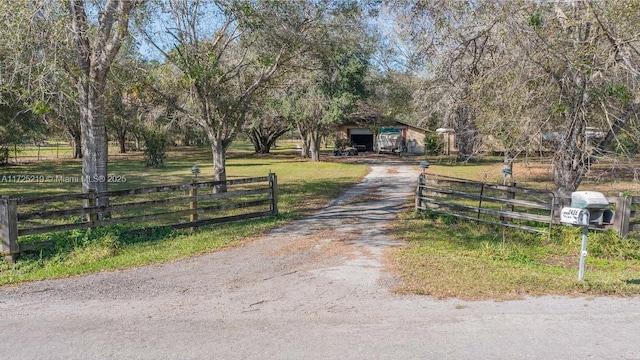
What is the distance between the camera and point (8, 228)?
7008 millimetres

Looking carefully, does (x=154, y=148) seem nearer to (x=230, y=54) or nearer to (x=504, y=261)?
(x=230, y=54)

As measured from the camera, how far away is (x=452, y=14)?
32.8 feet

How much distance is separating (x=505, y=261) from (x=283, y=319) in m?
4.06

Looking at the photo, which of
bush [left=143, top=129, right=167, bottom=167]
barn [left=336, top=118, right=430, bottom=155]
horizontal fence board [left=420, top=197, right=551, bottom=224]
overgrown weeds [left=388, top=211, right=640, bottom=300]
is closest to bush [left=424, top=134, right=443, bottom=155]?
barn [left=336, top=118, right=430, bottom=155]

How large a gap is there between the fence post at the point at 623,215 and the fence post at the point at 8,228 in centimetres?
1024

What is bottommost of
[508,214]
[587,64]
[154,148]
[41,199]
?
[508,214]

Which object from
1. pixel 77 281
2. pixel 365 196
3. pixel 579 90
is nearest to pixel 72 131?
pixel 365 196

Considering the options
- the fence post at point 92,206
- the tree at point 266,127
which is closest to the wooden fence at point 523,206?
the fence post at point 92,206

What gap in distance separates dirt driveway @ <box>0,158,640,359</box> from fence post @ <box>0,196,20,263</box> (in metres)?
1.33

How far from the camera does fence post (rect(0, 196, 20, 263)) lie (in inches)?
276

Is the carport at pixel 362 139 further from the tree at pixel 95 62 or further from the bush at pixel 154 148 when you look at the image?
the tree at pixel 95 62

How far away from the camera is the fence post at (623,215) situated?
320 inches

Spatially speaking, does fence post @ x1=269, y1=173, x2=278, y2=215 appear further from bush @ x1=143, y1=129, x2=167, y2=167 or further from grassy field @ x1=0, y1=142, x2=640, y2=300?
bush @ x1=143, y1=129, x2=167, y2=167

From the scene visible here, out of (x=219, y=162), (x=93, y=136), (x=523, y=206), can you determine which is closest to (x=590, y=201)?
(x=523, y=206)
